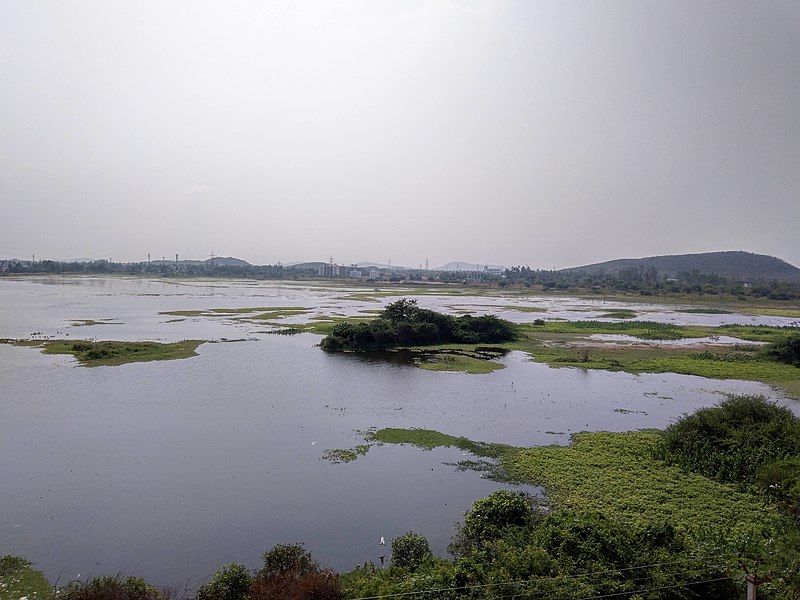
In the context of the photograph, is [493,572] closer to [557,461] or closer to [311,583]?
[311,583]

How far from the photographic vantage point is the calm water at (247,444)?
34.9 ft

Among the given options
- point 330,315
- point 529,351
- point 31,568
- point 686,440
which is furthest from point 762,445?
point 330,315

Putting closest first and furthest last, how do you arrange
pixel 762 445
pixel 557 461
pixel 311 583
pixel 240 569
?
1. pixel 311 583
2. pixel 240 569
3. pixel 762 445
4. pixel 557 461

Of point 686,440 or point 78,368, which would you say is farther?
point 78,368

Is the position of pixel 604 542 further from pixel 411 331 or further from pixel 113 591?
pixel 411 331

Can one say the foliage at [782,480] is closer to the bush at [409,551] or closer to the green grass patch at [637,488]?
the green grass patch at [637,488]

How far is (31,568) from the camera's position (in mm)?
9383

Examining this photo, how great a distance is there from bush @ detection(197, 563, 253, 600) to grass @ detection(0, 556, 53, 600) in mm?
2640

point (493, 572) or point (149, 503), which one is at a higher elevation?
point (493, 572)

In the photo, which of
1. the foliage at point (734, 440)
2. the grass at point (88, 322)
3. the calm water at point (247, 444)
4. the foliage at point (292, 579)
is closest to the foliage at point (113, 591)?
the calm water at point (247, 444)

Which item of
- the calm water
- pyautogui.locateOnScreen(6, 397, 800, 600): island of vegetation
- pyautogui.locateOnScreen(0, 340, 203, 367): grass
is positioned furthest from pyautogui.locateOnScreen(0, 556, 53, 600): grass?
pyautogui.locateOnScreen(0, 340, 203, 367): grass

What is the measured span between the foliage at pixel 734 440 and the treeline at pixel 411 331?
814 inches

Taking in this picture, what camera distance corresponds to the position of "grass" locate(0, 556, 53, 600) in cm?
860

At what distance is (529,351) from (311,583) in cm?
2816
